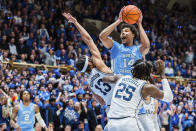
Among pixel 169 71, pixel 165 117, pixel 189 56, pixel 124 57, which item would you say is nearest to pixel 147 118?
pixel 124 57

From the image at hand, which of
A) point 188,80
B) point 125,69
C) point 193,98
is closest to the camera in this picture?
point 125,69

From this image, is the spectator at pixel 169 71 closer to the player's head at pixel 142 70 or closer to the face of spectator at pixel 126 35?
the face of spectator at pixel 126 35

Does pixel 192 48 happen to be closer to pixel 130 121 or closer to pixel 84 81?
pixel 84 81

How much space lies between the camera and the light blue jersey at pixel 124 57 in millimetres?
5863

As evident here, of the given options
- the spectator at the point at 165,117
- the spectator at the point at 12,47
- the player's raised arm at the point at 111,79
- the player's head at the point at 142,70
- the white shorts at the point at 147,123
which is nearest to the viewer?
the player's head at the point at 142,70

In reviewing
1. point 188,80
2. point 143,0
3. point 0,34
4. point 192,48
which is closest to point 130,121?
point 0,34

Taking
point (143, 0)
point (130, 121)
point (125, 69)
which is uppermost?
point (143, 0)

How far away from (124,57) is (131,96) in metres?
1.47

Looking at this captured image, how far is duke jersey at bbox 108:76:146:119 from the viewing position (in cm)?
451

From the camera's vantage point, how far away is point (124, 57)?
590 centimetres

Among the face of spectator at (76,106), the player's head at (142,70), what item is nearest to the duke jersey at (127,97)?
the player's head at (142,70)

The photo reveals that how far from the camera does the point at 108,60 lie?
15.4 meters

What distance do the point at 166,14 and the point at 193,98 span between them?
970 cm

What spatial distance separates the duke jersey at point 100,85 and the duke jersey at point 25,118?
3.45 metres
